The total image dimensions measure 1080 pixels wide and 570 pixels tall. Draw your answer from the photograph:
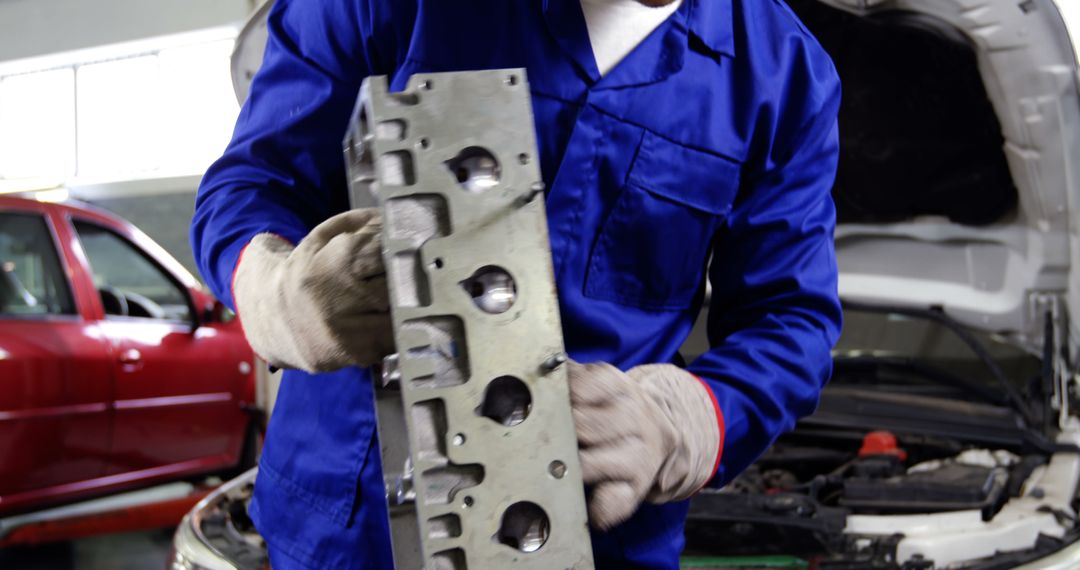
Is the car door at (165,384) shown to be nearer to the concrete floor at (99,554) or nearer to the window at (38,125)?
the concrete floor at (99,554)

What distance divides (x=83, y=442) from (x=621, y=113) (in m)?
3.39

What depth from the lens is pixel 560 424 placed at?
692 millimetres

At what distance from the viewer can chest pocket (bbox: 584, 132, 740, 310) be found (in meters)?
1.02

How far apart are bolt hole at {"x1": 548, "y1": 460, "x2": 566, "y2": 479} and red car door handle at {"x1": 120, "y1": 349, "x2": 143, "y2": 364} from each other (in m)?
3.63

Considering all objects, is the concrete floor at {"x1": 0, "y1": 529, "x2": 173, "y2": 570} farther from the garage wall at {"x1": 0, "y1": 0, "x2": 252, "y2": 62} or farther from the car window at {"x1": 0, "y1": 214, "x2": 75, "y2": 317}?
the garage wall at {"x1": 0, "y1": 0, "x2": 252, "y2": 62}

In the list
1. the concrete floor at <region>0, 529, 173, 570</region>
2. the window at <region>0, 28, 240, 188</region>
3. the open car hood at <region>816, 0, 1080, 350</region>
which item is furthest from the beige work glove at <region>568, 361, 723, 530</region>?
the window at <region>0, 28, 240, 188</region>

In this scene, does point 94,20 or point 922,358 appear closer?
point 922,358

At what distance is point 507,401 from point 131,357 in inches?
144

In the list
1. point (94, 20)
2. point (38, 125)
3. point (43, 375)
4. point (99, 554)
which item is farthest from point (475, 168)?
A: point (38, 125)

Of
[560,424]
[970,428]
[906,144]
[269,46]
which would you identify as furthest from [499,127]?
[906,144]

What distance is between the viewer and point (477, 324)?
68 cm

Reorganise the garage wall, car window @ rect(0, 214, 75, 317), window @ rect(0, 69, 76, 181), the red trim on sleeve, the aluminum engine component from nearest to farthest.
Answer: the aluminum engine component, the red trim on sleeve, car window @ rect(0, 214, 75, 317), the garage wall, window @ rect(0, 69, 76, 181)

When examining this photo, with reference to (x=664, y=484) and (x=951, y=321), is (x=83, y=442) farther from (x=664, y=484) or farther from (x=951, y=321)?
(x=664, y=484)

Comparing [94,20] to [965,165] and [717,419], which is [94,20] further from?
[717,419]
